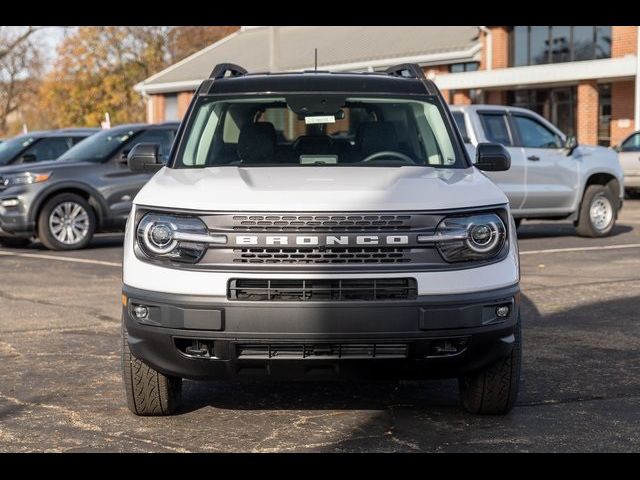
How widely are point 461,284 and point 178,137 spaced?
217 cm

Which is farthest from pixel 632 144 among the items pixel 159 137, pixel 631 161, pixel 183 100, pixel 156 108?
pixel 156 108

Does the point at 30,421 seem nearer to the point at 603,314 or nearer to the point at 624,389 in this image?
the point at 624,389

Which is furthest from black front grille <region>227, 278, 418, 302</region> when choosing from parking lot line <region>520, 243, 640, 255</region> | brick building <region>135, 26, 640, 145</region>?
brick building <region>135, 26, 640, 145</region>

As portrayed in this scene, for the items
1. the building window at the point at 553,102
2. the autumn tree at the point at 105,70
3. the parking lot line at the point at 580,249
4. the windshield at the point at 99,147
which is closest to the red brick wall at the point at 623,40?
the building window at the point at 553,102

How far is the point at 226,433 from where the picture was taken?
217 inches

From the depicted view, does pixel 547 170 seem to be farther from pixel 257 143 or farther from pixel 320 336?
pixel 320 336

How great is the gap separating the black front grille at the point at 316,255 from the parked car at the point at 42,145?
43.7 ft

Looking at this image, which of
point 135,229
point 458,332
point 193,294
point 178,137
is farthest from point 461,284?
point 178,137

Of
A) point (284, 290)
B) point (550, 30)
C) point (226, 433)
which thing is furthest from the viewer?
point (550, 30)

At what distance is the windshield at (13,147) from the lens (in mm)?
17791

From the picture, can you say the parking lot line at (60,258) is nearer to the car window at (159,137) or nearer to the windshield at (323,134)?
the car window at (159,137)

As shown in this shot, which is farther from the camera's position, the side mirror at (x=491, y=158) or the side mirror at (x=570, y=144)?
the side mirror at (x=570, y=144)

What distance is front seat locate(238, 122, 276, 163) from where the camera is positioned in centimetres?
652

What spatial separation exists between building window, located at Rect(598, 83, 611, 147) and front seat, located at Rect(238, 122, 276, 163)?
30.0 m
